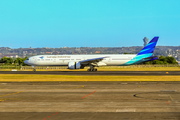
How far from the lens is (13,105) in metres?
18.1

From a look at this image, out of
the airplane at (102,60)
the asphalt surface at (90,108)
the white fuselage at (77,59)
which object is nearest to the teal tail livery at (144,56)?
the airplane at (102,60)

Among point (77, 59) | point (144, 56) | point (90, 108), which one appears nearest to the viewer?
point (90, 108)

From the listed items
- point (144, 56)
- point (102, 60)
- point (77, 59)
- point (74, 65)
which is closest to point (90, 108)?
point (74, 65)

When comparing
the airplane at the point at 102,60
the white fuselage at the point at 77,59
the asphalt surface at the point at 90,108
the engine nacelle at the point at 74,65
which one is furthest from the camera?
the white fuselage at the point at 77,59

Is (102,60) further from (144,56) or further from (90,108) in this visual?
(90,108)

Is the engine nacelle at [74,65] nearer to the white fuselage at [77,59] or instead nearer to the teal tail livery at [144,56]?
the white fuselage at [77,59]

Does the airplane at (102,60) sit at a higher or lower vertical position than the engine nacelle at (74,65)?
higher

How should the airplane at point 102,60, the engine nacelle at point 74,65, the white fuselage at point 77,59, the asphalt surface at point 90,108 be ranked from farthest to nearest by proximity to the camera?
the white fuselage at point 77,59, the airplane at point 102,60, the engine nacelle at point 74,65, the asphalt surface at point 90,108

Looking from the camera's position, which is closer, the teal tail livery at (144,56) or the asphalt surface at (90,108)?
the asphalt surface at (90,108)

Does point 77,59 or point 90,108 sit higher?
point 77,59

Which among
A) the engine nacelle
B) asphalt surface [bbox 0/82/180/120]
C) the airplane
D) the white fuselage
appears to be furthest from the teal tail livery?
asphalt surface [bbox 0/82/180/120]

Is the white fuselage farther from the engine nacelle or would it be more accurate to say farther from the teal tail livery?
the engine nacelle
